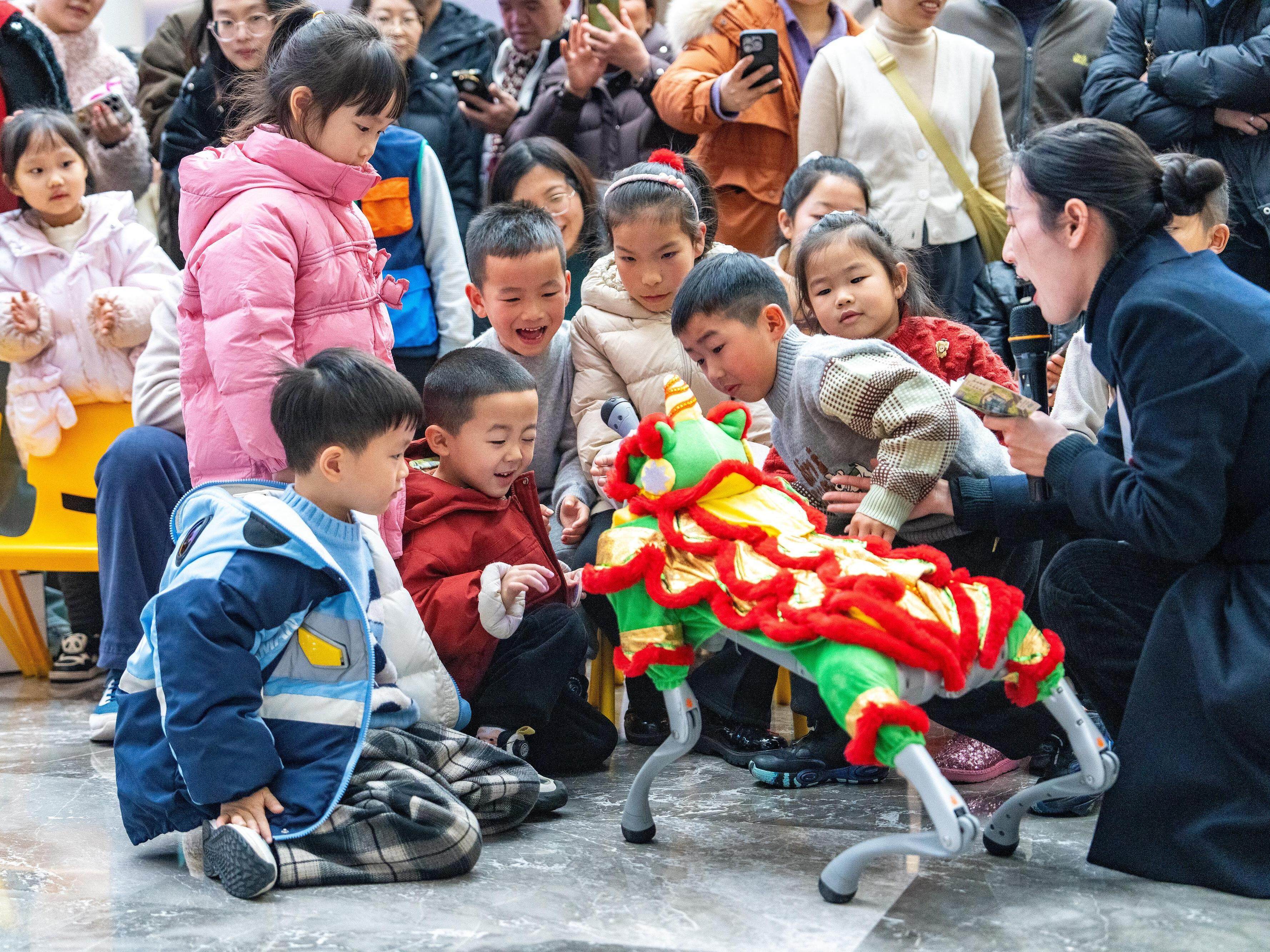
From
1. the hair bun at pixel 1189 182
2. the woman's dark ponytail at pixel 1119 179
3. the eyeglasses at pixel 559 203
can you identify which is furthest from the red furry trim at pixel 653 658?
the eyeglasses at pixel 559 203

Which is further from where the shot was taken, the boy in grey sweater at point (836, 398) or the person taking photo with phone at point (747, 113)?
the person taking photo with phone at point (747, 113)

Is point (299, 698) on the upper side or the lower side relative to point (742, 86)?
lower

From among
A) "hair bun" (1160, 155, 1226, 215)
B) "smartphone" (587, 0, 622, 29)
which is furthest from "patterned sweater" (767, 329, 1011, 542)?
"smartphone" (587, 0, 622, 29)

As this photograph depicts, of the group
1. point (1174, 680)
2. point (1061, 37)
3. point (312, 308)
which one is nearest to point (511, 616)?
point (312, 308)

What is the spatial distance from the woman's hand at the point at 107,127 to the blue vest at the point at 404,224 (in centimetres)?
113

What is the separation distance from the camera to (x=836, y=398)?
2.58m

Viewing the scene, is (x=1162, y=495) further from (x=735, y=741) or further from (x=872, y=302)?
(x=735, y=741)

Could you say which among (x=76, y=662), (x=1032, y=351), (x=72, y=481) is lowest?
(x=76, y=662)

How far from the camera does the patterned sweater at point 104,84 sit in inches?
172

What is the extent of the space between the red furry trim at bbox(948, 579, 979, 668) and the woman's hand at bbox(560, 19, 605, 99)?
2506 mm

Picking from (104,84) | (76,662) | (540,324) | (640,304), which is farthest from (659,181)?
(104,84)

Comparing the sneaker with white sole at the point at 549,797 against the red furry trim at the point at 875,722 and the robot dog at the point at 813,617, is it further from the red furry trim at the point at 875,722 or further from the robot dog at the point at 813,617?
the red furry trim at the point at 875,722

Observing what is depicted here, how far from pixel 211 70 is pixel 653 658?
2643 millimetres

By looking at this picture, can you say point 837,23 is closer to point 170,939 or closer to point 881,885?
point 881,885
